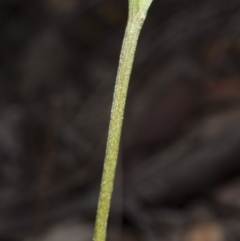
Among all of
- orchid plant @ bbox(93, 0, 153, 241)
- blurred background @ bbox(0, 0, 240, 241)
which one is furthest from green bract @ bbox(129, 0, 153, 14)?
Result: blurred background @ bbox(0, 0, 240, 241)

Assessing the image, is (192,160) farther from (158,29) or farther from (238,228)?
(158,29)

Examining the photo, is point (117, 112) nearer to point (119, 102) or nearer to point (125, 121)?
point (119, 102)

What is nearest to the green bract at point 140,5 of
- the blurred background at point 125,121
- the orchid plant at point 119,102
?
the orchid plant at point 119,102

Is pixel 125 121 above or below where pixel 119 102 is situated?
above

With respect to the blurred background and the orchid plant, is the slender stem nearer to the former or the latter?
the orchid plant

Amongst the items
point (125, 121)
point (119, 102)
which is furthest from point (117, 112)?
point (125, 121)

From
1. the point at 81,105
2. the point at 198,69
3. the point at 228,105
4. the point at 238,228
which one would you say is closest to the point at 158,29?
the point at 198,69

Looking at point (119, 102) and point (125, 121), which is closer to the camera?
point (119, 102)
